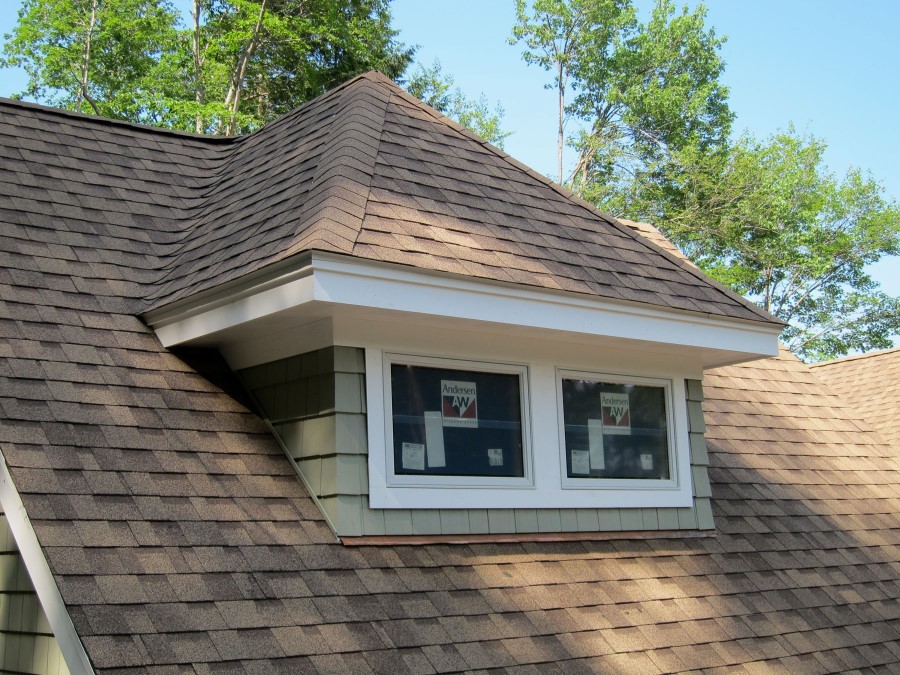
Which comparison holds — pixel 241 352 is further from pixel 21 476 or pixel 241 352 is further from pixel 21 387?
pixel 21 476

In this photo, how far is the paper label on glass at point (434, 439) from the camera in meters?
5.33

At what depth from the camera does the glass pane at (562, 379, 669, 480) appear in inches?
237

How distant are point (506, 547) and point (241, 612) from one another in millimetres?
1771

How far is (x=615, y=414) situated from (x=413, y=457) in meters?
1.58

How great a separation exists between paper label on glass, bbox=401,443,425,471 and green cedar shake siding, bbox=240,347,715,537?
236 millimetres

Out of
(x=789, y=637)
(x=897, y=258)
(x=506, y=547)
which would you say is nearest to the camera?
(x=506, y=547)

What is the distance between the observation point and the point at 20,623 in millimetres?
4477

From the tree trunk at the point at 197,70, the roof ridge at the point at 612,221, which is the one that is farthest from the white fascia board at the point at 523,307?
the tree trunk at the point at 197,70

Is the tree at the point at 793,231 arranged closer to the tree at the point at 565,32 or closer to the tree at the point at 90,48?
the tree at the point at 565,32

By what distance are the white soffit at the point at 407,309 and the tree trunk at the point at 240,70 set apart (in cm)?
1876

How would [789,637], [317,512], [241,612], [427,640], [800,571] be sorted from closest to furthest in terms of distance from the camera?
[241,612], [427,640], [317,512], [789,637], [800,571]

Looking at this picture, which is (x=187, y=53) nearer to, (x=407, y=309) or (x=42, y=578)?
(x=407, y=309)

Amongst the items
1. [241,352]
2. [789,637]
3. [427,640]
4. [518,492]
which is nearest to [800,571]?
[789,637]

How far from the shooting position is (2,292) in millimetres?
5281
